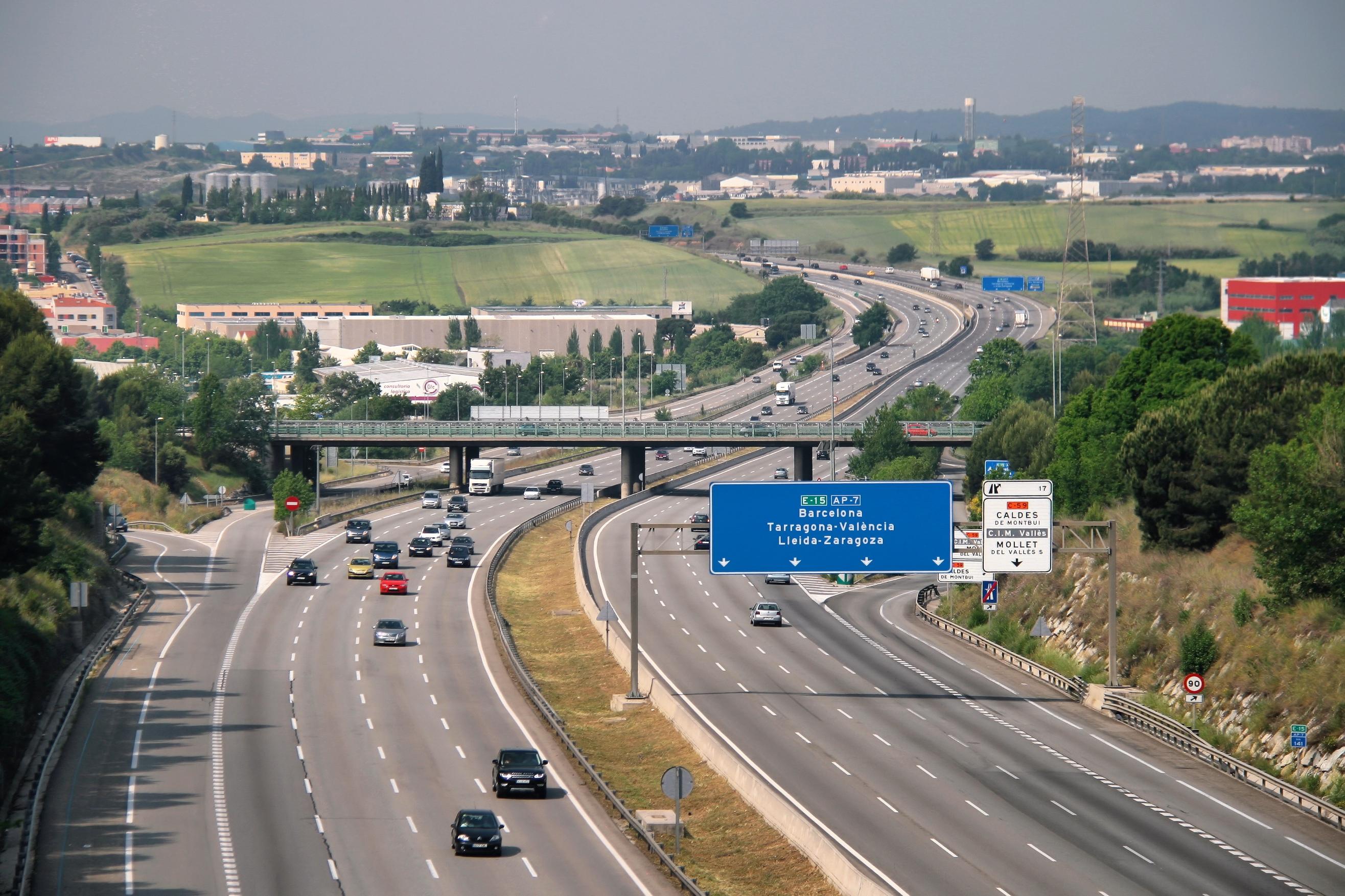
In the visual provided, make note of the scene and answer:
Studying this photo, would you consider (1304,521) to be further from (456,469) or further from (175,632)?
(456,469)

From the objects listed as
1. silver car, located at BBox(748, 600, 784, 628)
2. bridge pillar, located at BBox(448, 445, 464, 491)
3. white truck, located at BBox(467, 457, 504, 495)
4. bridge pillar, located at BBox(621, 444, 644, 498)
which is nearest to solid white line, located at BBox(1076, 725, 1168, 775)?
silver car, located at BBox(748, 600, 784, 628)

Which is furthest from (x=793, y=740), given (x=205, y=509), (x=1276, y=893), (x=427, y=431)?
(x=427, y=431)

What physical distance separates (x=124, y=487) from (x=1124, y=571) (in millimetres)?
77058

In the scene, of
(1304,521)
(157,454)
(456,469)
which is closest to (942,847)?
(1304,521)

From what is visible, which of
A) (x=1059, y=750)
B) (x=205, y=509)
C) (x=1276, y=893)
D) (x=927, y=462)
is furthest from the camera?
(x=927, y=462)

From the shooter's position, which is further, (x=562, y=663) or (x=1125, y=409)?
(x=1125, y=409)

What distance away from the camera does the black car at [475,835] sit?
42469 millimetres

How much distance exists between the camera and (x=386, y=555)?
98.4 meters

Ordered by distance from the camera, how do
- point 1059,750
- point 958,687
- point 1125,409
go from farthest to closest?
point 1125,409 < point 958,687 < point 1059,750

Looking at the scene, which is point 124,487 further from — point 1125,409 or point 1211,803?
point 1211,803

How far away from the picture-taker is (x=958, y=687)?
6575cm

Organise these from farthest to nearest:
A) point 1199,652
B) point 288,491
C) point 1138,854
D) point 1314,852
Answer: point 288,491 < point 1199,652 < point 1314,852 < point 1138,854

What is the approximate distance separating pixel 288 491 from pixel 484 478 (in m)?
31.3

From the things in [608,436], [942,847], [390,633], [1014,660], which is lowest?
[608,436]
